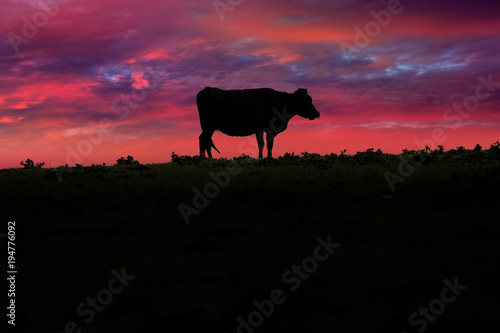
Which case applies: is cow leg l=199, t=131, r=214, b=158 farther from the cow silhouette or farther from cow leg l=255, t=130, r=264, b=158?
cow leg l=255, t=130, r=264, b=158

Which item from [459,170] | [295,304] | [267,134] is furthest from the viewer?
[267,134]

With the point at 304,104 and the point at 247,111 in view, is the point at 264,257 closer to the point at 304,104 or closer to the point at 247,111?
the point at 247,111

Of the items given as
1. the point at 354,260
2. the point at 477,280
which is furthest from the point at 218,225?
the point at 477,280

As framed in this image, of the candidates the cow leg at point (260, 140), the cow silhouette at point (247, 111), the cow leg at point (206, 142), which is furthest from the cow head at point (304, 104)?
the cow leg at point (206, 142)

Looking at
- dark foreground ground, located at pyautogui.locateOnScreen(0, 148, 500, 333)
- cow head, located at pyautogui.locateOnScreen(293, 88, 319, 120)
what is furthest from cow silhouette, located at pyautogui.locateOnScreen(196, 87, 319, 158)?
dark foreground ground, located at pyautogui.locateOnScreen(0, 148, 500, 333)

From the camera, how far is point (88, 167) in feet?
67.4

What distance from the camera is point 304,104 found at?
2564 centimetres

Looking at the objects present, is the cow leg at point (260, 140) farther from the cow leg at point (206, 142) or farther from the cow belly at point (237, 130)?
the cow leg at point (206, 142)

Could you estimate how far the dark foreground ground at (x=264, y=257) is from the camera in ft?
17.5

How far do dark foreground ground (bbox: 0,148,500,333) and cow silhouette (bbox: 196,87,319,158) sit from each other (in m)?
9.50

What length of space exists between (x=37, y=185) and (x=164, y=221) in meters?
7.92

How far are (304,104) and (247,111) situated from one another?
3605mm

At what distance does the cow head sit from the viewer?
25531mm

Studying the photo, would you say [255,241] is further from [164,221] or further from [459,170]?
[459,170]
